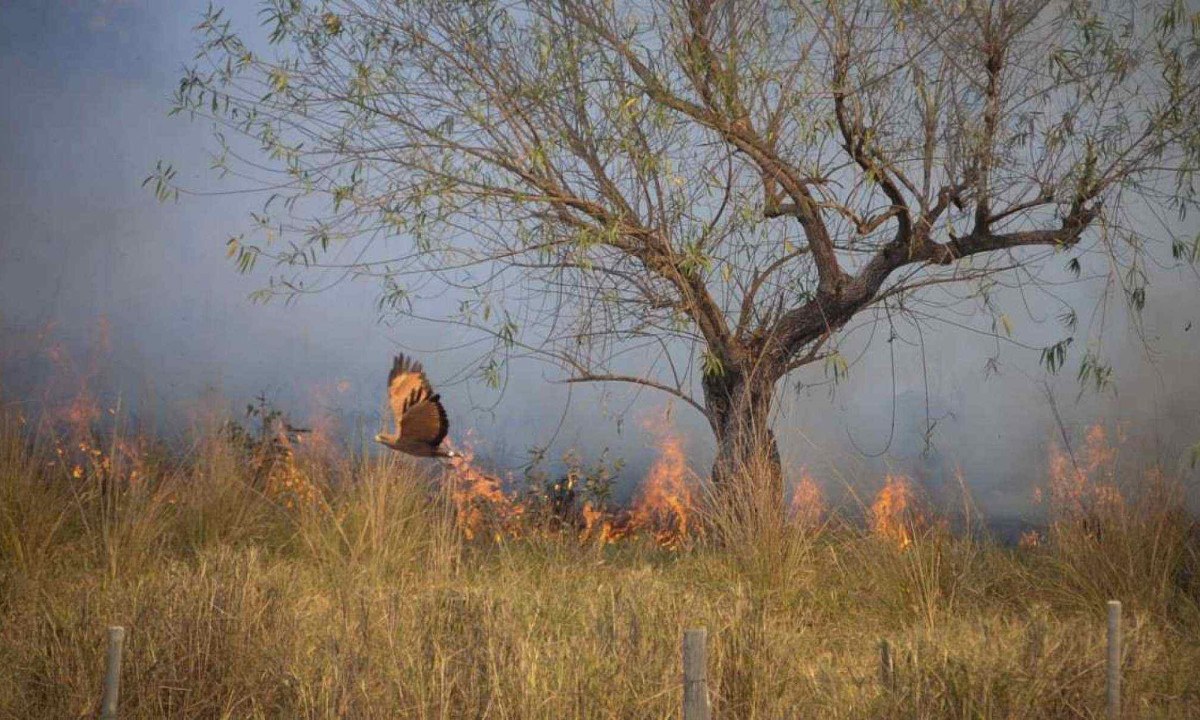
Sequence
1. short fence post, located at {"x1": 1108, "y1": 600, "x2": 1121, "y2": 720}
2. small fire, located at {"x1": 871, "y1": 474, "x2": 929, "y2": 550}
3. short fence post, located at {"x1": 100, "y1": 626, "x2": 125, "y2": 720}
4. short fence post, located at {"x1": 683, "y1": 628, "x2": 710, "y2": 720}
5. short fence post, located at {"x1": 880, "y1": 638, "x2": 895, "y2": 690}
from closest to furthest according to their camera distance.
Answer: short fence post, located at {"x1": 683, "y1": 628, "x2": 710, "y2": 720}
short fence post, located at {"x1": 100, "y1": 626, "x2": 125, "y2": 720}
short fence post, located at {"x1": 1108, "y1": 600, "x2": 1121, "y2": 720}
short fence post, located at {"x1": 880, "y1": 638, "x2": 895, "y2": 690}
small fire, located at {"x1": 871, "y1": 474, "x2": 929, "y2": 550}

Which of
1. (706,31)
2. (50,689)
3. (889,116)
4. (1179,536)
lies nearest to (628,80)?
(706,31)

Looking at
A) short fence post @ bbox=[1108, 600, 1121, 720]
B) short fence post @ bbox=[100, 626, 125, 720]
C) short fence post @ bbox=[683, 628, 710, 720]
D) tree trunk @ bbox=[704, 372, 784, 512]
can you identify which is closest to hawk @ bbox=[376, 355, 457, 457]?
tree trunk @ bbox=[704, 372, 784, 512]

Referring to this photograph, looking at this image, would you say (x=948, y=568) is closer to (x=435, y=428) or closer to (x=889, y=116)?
(x=889, y=116)

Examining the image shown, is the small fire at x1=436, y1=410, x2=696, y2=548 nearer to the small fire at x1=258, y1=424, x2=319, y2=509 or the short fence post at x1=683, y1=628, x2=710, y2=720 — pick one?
the small fire at x1=258, y1=424, x2=319, y2=509

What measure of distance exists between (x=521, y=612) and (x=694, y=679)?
2278 mm

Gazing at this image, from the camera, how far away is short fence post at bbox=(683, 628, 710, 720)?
2115 mm

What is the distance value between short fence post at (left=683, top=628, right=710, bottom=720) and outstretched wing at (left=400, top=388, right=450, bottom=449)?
15.3 ft

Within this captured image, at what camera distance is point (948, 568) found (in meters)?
5.11

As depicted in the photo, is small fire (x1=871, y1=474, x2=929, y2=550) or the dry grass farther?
small fire (x1=871, y1=474, x2=929, y2=550)

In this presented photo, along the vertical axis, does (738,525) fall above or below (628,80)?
below

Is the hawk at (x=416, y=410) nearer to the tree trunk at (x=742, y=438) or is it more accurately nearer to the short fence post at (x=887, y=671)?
the tree trunk at (x=742, y=438)

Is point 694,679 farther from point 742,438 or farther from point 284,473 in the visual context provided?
point 284,473

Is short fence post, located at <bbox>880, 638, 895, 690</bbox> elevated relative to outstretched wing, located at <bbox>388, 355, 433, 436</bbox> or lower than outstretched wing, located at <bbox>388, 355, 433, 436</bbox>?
lower

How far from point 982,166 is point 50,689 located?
4577 mm
